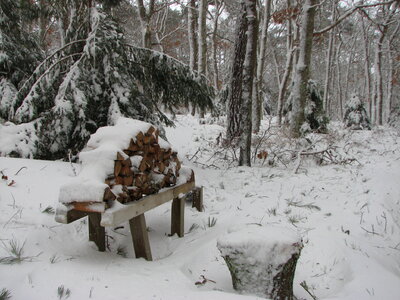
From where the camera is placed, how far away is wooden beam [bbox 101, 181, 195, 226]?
231 centimetres

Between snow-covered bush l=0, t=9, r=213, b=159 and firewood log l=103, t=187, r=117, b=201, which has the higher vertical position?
snow-covered bush l=0, t=9, r=213, b=159

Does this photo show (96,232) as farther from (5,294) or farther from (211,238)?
(211,238)

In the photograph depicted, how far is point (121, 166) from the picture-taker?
8.64 ft

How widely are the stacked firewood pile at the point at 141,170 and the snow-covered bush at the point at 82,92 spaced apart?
5.94ft

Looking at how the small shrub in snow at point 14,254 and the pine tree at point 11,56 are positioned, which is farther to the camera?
the pine tree at point 11,56

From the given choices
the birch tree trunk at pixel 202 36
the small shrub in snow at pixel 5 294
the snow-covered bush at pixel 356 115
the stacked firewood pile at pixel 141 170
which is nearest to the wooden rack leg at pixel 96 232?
the stacked firewood pile at pixel 141 170

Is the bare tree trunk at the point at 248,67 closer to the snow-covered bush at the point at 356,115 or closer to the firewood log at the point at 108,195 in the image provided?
the firewood log at the point at 108,195

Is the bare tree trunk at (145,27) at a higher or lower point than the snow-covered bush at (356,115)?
higher

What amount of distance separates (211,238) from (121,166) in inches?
55.6

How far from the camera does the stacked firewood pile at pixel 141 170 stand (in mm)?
2570

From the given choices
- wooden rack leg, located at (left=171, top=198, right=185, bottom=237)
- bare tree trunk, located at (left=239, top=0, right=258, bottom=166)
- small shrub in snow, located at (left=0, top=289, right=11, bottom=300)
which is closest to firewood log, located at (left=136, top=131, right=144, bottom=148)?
wooden rack leg, located at (left=171, top=198, right=185, bottom=237)

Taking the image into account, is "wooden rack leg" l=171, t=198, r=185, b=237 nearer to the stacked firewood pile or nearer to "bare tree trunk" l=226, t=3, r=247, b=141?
the stacked firewood pile

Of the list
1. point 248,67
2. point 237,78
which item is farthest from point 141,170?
point 237,78

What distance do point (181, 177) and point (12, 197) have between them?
1927 mm
